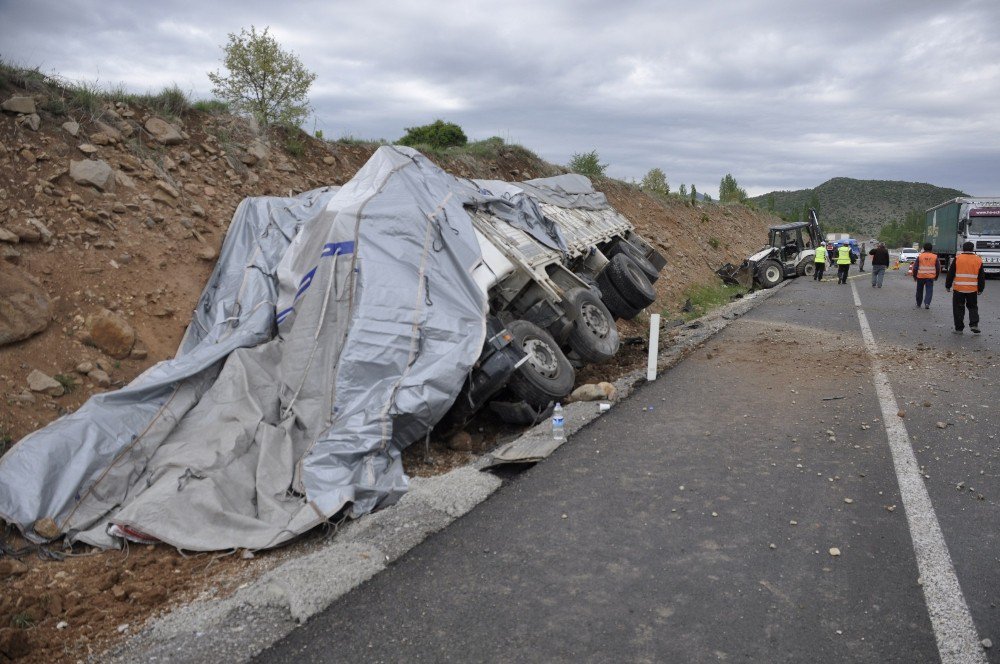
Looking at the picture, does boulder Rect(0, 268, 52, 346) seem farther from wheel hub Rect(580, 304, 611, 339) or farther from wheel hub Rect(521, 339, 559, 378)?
wheel hub Rect(580, 304, 611, 339)

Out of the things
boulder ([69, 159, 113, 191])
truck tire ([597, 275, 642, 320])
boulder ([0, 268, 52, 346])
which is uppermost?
boulder ([69, 159, 113, 191])

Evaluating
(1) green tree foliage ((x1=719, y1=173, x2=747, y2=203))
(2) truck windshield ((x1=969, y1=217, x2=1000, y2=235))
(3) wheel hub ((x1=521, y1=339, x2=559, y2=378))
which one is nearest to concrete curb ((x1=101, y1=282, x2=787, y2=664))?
(3) wheel hub ((x1=521, y1=339, x2=559, y2=378))

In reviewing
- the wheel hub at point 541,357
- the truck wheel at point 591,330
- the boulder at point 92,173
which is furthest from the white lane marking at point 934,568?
the boulder at point 92,173

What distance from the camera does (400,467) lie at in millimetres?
5219

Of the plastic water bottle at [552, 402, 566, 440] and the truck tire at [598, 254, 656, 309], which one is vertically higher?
the truck tire at [598, 254, 656, 309]

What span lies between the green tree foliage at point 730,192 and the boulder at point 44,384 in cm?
4231

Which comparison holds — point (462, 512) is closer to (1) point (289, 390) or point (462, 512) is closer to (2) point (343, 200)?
(1) point (289, 390)

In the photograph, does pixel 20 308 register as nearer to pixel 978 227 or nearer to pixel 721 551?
pixel 721 551

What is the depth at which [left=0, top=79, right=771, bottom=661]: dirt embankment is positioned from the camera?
3.76m

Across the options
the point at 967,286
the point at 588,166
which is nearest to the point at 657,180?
the point at 588,166

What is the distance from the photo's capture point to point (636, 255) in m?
13.0

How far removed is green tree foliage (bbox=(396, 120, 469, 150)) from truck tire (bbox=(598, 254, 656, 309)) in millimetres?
14673

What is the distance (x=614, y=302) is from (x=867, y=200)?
142 m

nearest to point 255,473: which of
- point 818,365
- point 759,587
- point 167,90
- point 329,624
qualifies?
point 329,624
